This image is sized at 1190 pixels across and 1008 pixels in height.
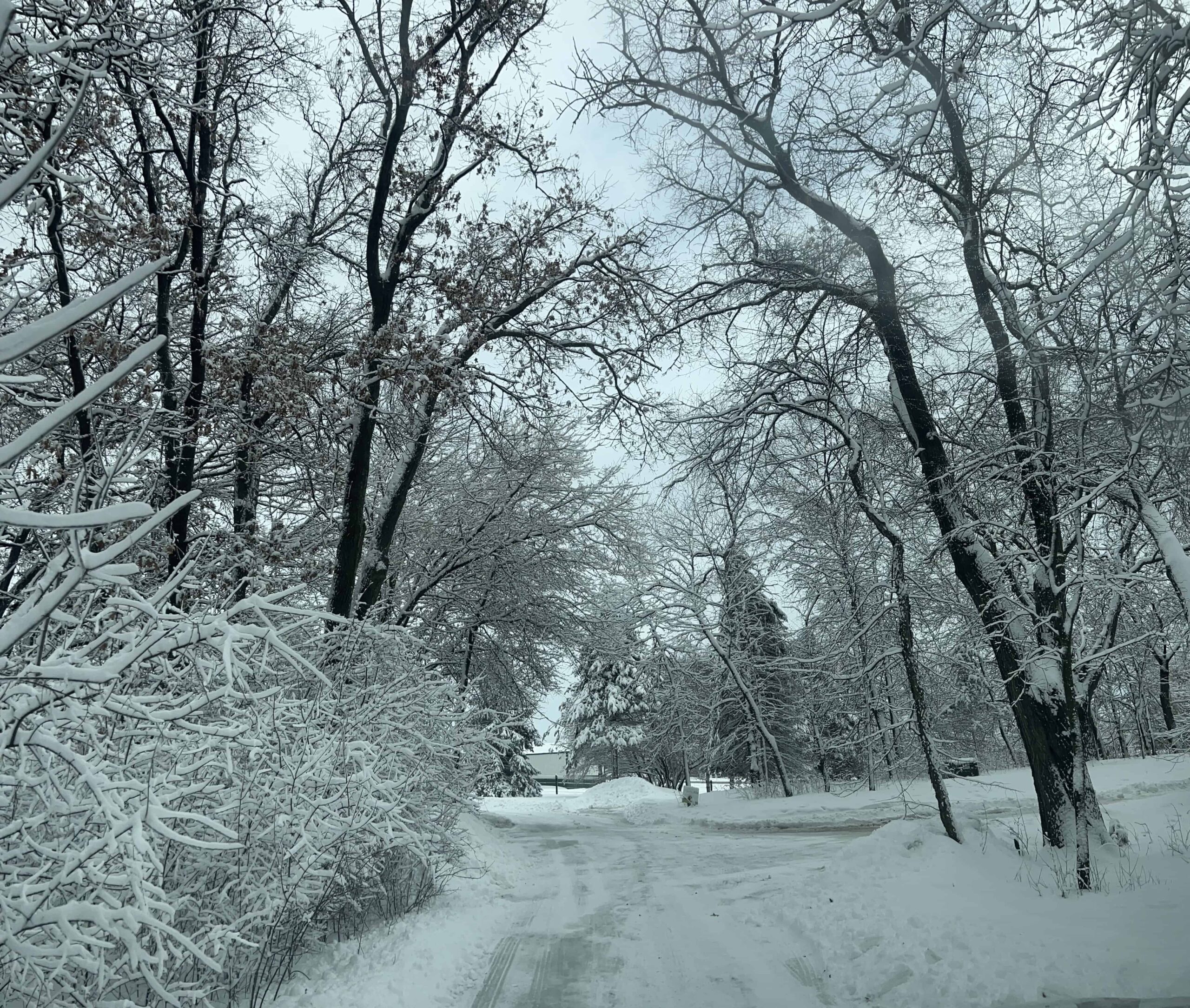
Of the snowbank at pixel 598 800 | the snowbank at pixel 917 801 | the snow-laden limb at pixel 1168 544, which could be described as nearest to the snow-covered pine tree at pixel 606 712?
the snowbank at pixel 598 800

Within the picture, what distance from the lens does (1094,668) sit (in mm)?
8391

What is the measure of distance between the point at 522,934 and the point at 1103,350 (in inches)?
265

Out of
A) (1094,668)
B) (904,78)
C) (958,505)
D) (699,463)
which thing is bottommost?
(1094,668)

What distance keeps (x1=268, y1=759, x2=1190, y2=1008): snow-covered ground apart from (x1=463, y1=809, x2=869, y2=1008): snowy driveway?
25 millimetres

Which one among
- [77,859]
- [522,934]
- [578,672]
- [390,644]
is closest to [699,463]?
[390,644]

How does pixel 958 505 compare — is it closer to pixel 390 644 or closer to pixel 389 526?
pixel 390 644

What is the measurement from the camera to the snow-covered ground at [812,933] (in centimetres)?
456

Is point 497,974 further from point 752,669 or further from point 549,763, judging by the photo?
point 549,763

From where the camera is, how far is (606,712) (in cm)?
4109

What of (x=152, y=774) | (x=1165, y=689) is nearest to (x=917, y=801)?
(x=152, y=774)

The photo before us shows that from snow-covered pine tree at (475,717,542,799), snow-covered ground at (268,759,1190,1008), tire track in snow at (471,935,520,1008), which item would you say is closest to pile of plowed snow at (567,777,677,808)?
snow-covered pine tree at (475,717,542,799)

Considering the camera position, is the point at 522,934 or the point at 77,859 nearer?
the point at 77,859

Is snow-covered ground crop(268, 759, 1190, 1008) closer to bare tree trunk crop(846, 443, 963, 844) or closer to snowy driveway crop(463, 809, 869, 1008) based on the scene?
snowy driveway crop(463, 809, 869, 1008)

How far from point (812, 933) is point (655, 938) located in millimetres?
1288
